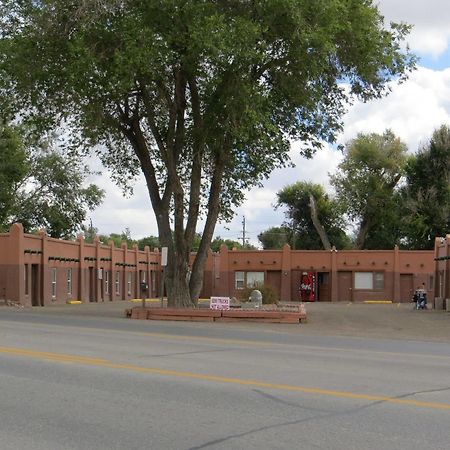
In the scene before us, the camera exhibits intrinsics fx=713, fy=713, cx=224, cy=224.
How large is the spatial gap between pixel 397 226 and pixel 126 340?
57.3m

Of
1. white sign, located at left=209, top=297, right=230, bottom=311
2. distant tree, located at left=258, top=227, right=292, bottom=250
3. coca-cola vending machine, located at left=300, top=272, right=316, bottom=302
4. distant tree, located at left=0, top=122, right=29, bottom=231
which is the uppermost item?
distant tree, located at left=0, top=122, right=29, bottom=231

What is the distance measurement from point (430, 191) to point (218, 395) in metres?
55.5

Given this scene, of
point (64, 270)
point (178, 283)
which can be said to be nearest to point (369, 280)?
point (64, 270)

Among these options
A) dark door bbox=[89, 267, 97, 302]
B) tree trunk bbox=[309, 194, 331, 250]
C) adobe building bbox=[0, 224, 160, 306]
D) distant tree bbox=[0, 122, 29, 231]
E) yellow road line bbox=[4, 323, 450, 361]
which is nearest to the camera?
yellow road line bbox=[4, 323, 450, 361]

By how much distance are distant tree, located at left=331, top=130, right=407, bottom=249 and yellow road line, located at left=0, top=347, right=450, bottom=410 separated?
60090 millimetres

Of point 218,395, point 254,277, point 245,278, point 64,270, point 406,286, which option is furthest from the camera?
point 245,278

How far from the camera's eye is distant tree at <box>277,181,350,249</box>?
77812mm

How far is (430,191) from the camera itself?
6144cm

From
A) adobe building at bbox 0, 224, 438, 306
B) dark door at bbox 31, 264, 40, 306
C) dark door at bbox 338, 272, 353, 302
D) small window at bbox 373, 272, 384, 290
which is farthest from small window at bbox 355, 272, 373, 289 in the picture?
dark door at bbox 31, 264, 40, 306

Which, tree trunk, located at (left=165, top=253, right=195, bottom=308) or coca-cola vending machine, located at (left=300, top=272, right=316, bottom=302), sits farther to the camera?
coca-cola vending machine, located at (left=300, top=272, right=316, bottom=302)

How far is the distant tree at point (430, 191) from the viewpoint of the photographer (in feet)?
200

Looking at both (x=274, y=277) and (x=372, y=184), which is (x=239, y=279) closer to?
(x=274, y=277)

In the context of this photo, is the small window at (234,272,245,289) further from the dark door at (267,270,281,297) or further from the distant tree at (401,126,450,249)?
the distant tree at (401,126,450,249)

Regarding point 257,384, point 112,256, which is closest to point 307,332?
point 257,384
